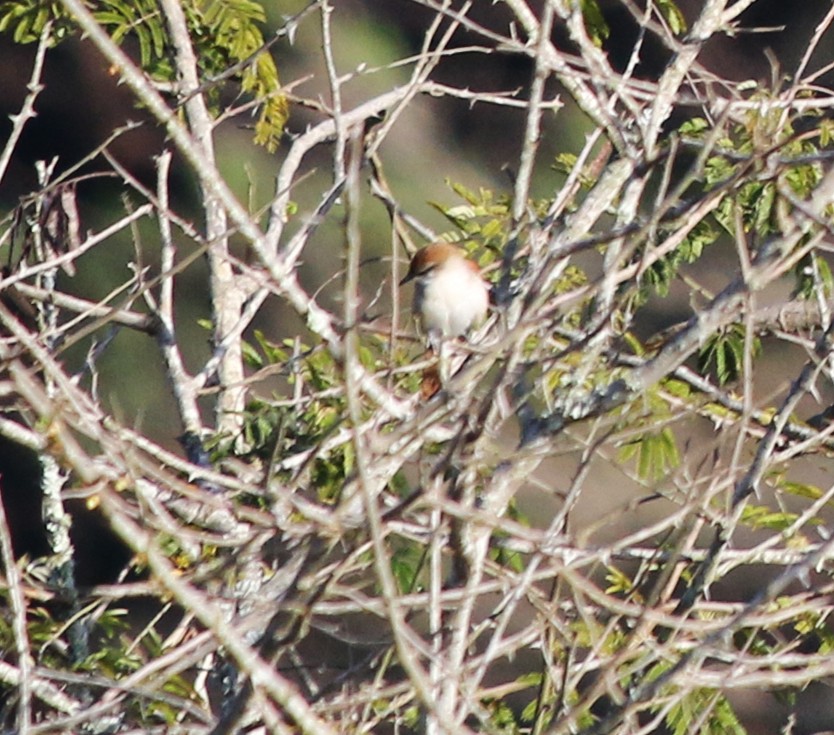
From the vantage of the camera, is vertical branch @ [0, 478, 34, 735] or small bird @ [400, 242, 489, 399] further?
small bird @ [400, 242, 489, 399]

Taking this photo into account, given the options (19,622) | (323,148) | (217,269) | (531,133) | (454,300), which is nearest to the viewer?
(19,622)

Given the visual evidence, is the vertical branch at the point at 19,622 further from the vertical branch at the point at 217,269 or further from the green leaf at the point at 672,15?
the green leaf at the point at 672,15

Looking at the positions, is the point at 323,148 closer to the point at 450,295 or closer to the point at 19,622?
the point at 450,295

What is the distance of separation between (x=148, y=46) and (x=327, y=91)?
211 centimetres

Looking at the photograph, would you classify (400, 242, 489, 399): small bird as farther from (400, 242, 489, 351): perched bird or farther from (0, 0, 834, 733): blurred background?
(0, 0, 834, 733): blurred background

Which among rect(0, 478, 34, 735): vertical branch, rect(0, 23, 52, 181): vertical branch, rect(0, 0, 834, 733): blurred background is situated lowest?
rect(0, 0, 834, 733): blurred background

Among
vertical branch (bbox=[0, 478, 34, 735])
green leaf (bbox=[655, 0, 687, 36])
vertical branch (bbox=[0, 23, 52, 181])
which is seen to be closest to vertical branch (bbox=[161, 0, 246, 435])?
vertical branch (bbox=[0, 23, 52, 181])

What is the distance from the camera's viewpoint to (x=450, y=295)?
446 centimetres

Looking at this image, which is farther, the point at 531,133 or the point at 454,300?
the point at 454,300

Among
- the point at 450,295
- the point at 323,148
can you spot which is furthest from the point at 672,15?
the point at 323,148

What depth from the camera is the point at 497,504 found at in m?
3.00

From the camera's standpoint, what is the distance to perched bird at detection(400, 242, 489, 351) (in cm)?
442

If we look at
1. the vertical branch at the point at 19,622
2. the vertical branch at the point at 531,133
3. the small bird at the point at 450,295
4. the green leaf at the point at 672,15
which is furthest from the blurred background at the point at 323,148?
the vertical branch at the point at 19,622

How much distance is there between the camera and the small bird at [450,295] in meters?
4.42
